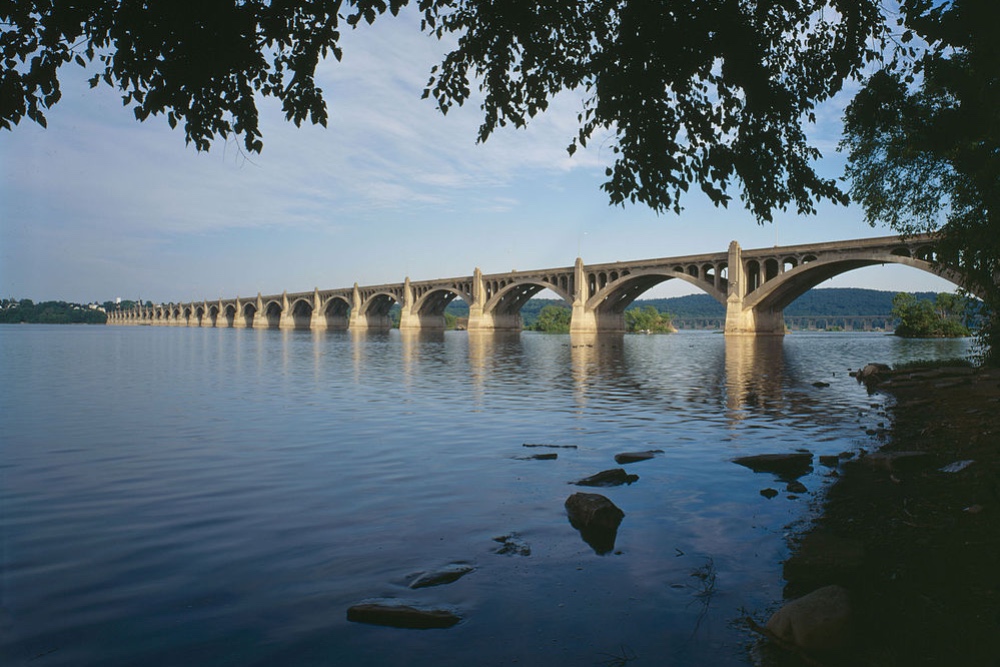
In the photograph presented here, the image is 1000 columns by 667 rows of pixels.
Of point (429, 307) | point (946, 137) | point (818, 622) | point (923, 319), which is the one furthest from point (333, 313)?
point (818, 622)

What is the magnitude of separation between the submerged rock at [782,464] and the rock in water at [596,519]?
13.1 feet

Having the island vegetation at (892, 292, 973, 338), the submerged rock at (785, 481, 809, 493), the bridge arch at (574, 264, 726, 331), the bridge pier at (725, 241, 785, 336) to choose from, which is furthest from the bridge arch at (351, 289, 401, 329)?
the submerged rock at (785, 481, 809, 493)

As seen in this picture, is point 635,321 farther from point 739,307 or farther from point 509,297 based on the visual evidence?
point 739,307

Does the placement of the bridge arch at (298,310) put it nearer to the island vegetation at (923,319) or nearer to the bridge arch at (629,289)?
the bridge arch at (629,289)

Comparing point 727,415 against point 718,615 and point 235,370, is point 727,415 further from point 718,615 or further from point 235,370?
point 235,370

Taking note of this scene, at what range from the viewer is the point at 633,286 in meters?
107

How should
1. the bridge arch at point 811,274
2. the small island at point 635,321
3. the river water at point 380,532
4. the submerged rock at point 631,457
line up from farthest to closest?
the small island at point 635,321, the bridge arch at point 811,274, the submerged rock at point 631,457, the river water at point 380,532

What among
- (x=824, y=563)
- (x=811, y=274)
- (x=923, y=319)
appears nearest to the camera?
(x=824, y=563)

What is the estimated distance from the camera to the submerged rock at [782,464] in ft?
36.2

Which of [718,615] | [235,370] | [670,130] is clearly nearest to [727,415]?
[670,130]

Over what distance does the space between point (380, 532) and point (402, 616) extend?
2524 mm

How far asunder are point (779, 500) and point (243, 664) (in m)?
7.31

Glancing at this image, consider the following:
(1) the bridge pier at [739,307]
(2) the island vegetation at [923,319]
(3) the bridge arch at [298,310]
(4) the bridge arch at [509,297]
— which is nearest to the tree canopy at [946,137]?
(1) the bridge pier at [739,307]

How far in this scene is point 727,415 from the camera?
1859 cm
